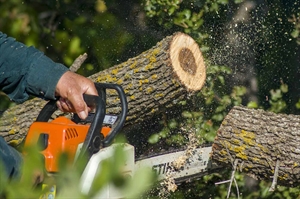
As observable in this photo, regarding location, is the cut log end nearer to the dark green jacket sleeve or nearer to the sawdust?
the sawdust

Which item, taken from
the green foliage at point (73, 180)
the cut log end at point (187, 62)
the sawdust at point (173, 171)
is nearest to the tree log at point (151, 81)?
the cut log end at point (187, 62)

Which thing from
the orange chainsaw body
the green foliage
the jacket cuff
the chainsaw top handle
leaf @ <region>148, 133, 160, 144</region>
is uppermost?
the jacket cuff

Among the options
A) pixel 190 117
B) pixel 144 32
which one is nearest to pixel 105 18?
pixel 144 32

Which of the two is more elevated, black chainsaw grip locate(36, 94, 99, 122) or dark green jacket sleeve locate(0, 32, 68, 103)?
dark green jacket sleeve locate(0, 32, 68, 103)

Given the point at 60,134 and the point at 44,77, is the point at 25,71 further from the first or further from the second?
the point at 60,134

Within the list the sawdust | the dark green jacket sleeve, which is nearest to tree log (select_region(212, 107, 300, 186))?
the sawdust

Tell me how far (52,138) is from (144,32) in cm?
248

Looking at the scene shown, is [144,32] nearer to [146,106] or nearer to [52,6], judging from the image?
[52,6]

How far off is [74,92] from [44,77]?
5.7 inches

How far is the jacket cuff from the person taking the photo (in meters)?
2.06

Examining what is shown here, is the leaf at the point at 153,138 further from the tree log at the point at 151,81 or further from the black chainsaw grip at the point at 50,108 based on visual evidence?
the black chainsaw grip at the point at 50,108

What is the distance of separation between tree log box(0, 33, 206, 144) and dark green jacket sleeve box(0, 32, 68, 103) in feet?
2.51

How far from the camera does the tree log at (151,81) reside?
2824 millimetres

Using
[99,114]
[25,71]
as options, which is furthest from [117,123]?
[25,71]
